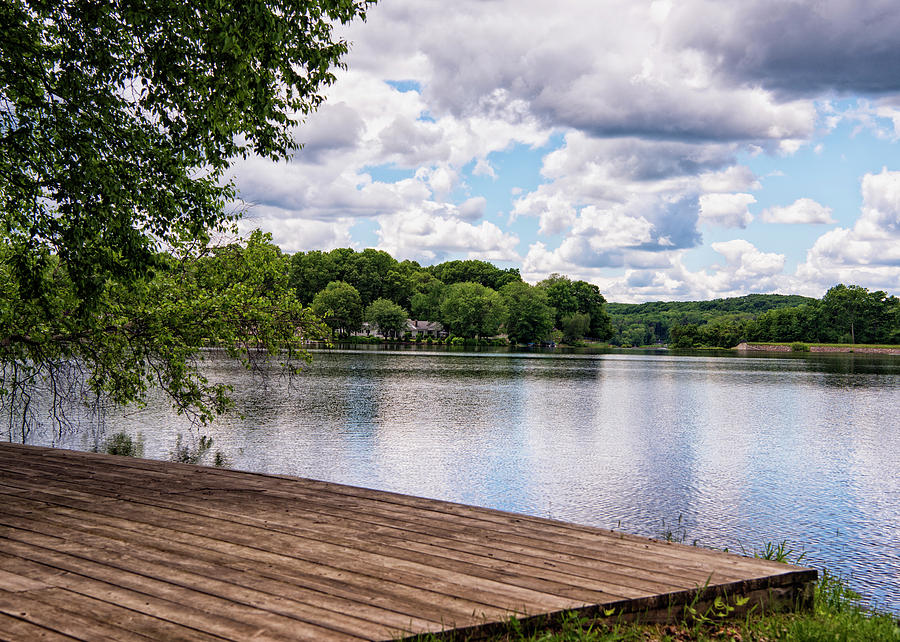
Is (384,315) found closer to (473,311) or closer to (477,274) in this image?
(473,311)

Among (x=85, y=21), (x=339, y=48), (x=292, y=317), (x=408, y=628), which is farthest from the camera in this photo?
(x=292, y=317)

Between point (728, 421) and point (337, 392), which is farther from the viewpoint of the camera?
point (337, 392)

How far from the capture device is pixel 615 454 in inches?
748

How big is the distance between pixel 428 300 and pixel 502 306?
21350 millimetres

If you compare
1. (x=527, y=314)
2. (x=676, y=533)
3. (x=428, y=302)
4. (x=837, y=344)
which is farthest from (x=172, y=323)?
(x=837, y=344)

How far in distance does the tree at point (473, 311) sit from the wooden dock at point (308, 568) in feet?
425

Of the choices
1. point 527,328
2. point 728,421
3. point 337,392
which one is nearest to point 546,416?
point 728,421

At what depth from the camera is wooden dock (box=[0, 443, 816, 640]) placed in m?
3.63

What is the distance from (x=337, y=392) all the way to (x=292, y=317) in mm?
18969

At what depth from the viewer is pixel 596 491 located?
47.5 feet

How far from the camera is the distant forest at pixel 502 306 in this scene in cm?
13712

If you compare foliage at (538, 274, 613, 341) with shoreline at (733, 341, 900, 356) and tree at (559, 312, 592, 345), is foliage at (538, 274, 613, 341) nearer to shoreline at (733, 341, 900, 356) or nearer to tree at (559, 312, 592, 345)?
tree at (559, 312, 592, 345)

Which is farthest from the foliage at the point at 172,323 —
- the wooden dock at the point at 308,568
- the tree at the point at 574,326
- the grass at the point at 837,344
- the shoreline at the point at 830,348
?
the grass at the point at 837,344

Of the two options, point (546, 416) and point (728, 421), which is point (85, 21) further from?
point (728, 421)
